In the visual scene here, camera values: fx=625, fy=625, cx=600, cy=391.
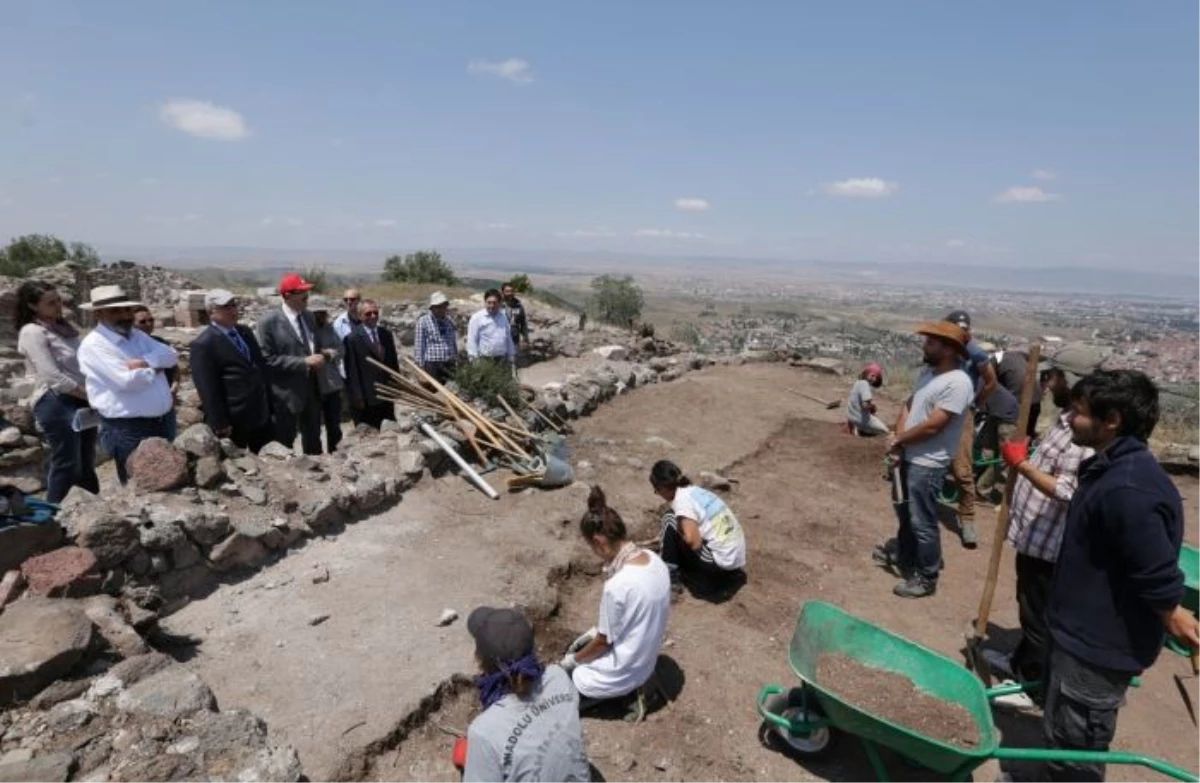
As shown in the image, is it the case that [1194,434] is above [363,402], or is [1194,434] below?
below

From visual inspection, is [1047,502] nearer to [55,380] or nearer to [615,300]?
[55,380]

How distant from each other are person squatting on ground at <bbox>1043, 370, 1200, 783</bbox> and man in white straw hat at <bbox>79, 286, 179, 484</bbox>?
5759mm

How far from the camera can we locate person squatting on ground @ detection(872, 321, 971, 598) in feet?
14.9

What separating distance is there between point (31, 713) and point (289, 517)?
93.8 inches

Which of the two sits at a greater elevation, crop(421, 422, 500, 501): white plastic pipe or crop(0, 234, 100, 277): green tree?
crop(0, 234, 100, 277): green tree

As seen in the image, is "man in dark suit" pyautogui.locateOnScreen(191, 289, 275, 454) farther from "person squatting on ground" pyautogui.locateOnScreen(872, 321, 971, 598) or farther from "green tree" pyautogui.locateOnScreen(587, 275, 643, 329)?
"green tree" pyautogui.locateOnScreen(587, 275, 643, 329)

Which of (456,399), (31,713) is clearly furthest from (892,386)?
(31,713)

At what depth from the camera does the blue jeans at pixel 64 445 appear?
16.5ft

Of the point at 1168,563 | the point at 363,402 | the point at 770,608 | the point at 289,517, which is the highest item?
the point at 1168,563

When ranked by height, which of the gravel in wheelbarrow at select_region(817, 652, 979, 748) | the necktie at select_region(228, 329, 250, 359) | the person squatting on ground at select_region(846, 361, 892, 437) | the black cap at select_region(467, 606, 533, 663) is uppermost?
the necktie at select_region(228, 329, 250, 359)

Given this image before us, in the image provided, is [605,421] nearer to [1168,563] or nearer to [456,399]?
[456,399]

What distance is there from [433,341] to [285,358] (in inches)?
108

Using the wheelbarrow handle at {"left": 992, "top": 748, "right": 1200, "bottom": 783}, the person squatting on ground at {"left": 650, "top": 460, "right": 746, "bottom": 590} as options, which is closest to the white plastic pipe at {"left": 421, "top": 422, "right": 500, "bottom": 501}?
the person squatting on ground at {"left": 650, "top": 460, "right": 746, "bottom": 590}

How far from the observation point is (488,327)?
9078 mm
